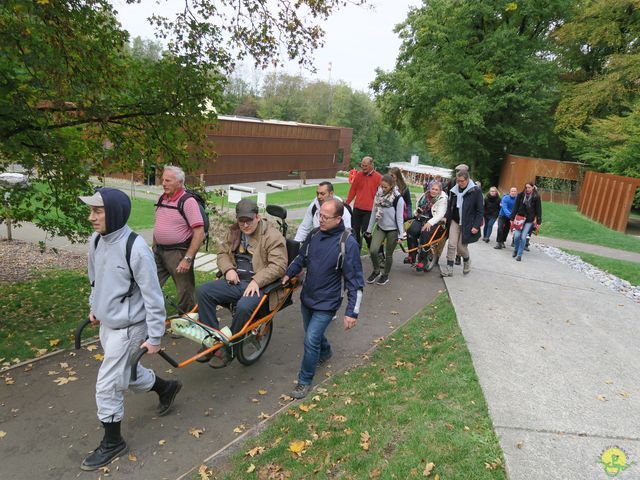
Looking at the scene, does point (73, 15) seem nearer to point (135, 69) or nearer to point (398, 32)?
point (135, 69)

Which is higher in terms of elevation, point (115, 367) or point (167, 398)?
point (115, 367)

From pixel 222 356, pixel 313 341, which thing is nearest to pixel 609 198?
pixel 313 341

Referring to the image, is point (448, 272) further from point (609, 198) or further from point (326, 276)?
point (609, 198)

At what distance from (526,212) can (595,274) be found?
2.10m

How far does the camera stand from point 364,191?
8.54m

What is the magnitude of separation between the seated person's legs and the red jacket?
4.04 meters

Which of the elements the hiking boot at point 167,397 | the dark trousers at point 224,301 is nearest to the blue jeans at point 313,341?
the dark trousers at point 224,301

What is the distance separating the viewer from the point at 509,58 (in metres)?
29.9

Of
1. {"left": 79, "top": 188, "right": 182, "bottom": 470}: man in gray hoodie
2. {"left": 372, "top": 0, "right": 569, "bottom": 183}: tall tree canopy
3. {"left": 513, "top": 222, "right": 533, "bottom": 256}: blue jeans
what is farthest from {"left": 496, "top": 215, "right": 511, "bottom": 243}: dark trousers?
{"left": 372, "top": 0, "right": 569, "bottom": 183}: tall tree canopy

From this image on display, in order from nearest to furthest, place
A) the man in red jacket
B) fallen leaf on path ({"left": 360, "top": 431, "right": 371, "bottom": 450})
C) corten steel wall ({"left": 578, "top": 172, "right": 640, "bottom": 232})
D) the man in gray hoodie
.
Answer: the man in gray hoodie → fallen leaf on path ({"left": 360, "top": 431, "right": 371, "bottom": 450}) → the man in red jacket → corten steel wall ({"left": 578, "top": 172, "right": 640, "bottom": 232})

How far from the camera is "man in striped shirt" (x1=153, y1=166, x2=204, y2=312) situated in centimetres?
530

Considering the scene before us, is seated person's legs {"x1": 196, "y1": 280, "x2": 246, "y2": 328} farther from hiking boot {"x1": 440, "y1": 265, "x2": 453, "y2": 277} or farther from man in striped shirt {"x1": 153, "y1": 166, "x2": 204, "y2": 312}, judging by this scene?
hiking boot {"x1": 440, "y1": 265, "x2": 453, "y2": 277}

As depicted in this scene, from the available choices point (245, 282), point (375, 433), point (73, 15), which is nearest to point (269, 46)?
point (73, 15)

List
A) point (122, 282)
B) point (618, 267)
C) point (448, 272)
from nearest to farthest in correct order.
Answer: point (122, 282)
point (448, 272)
point (618, 267)
